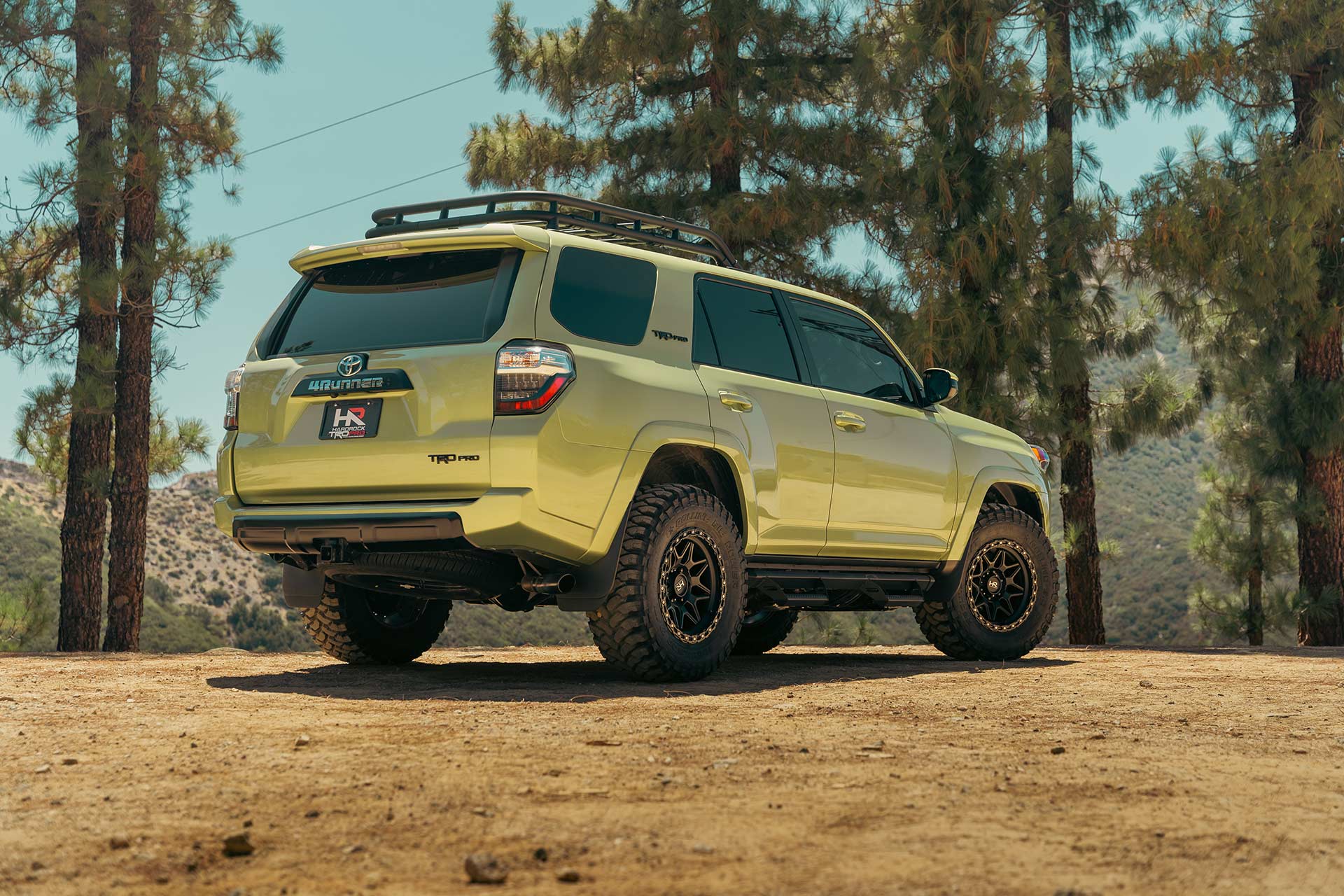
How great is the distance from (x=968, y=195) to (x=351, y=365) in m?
10.9

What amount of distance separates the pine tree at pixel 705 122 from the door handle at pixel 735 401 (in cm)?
965

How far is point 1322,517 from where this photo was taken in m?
18.0

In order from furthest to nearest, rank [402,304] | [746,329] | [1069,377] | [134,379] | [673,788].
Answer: [1069,377] < [134,379] < [746,329] < [402,304] < [673,788]

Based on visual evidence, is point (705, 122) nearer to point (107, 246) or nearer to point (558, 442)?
point (107, 246)

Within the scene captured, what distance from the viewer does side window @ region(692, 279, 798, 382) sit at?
6973 millimetres

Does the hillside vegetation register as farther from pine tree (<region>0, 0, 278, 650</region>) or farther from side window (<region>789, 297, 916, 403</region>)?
side window (<region>789, 297, 916, 403</region>)

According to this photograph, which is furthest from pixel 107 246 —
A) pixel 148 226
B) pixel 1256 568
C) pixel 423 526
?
pixel 1256 568

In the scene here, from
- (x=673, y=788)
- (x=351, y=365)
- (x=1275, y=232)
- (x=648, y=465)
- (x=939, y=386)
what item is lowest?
(x=673, y=788)

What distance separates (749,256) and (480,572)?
11.6m

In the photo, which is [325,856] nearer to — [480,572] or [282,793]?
[282,793]

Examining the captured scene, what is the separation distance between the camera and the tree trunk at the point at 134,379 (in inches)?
591

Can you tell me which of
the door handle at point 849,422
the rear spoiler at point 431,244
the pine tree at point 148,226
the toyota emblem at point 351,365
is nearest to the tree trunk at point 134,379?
the pine tree at point 148,226

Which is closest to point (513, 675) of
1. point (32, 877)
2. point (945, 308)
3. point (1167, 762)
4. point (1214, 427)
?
point (1167, 762)

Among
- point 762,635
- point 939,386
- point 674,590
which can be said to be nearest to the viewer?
point 674,590
